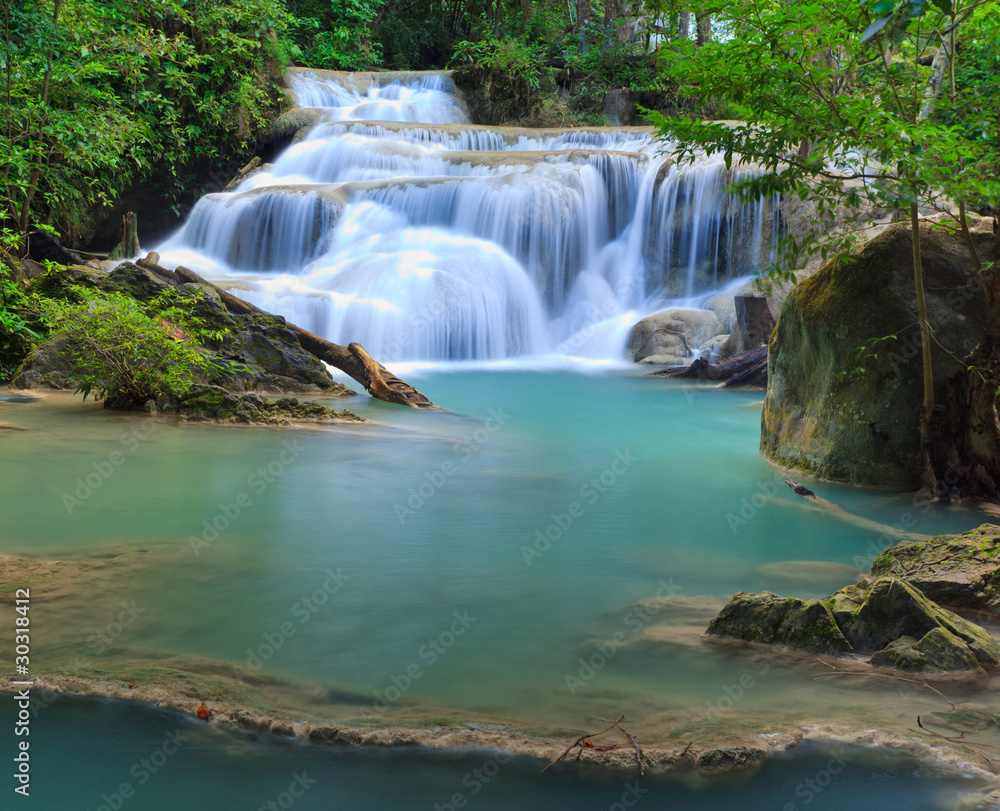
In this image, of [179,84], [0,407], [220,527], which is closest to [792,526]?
[220,527]

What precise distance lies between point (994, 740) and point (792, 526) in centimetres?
271

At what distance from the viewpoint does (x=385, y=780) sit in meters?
2.27

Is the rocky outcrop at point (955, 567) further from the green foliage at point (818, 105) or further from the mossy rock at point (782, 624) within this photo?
the green foliage at point (818, 105)

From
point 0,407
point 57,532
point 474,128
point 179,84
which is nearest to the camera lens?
point 57,532

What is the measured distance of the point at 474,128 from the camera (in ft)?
70.2

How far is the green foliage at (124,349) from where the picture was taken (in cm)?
743

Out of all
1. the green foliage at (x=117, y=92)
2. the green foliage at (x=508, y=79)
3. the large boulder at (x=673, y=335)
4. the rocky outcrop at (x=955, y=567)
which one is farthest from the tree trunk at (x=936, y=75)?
the green foliage at (x=508, y=79)

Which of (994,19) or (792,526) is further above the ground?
(994,19)

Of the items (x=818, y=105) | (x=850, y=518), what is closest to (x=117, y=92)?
(x=818, y=105)

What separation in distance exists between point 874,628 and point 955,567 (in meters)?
0.93

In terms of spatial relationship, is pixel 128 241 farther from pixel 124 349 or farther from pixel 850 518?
pixel 850 518

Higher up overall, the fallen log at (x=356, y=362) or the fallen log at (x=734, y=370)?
the fallen log at (x=356, y=362)

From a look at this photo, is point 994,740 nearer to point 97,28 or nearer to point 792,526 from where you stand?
point 792,526

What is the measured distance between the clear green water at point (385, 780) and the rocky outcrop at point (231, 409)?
18.2ft
